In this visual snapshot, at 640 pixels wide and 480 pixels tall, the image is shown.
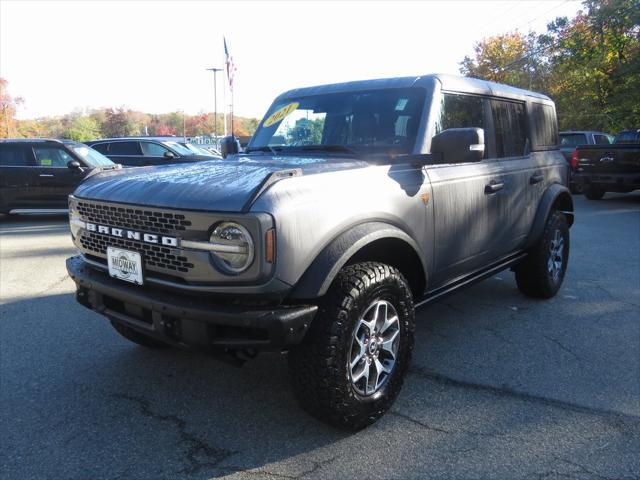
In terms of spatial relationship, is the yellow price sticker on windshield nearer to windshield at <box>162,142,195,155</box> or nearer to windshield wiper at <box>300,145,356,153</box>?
Answer: windshield wiper at <box>300,145,356,153</box>

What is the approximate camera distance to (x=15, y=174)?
10984 millimetres

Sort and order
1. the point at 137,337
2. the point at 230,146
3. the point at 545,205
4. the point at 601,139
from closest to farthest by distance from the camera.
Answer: the point at 137,337, the point at 230,146, the point at 545,205, the point at 601,139

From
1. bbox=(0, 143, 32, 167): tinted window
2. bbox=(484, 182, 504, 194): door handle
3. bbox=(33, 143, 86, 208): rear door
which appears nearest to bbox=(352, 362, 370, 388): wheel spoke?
bbox=(484, 182, 504, 194): door handle

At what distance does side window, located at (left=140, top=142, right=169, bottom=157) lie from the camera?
44.6ft

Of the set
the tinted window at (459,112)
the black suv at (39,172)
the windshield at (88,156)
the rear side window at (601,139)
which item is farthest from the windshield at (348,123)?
the rear side window at (601,139)

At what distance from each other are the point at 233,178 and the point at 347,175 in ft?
1.97

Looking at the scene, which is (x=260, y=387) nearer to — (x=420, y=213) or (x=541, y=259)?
(x=420, y=213)

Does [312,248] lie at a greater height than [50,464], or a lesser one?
greater

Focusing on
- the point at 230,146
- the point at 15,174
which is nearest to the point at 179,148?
the point at 15,174

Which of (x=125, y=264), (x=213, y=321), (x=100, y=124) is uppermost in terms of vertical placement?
(x=100, y=124)

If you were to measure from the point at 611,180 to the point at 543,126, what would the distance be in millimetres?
9500

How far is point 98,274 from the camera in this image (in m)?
2.93

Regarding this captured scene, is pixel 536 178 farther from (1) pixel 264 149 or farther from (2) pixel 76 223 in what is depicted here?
(2) pixel 76 223

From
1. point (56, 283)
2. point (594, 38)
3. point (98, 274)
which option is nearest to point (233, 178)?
point (98, 274)
